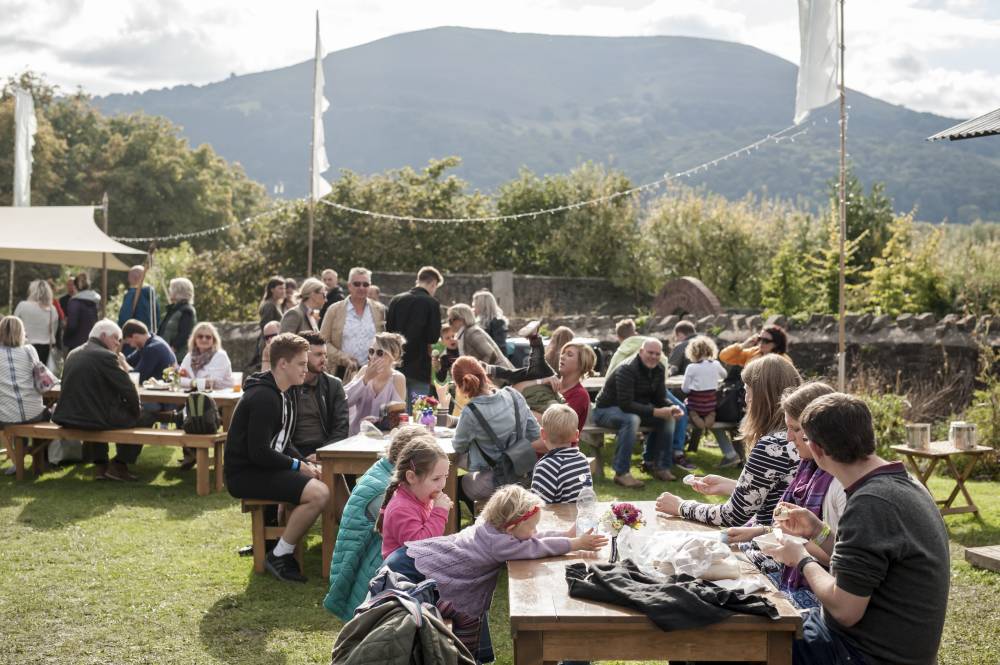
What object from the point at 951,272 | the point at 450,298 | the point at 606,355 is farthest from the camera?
the point at 450,298

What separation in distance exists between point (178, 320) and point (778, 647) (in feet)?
29.2

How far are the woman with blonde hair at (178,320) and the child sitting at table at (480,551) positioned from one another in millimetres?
7271

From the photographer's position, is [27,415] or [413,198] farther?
[413,198]

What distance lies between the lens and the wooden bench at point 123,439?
8.52 metres

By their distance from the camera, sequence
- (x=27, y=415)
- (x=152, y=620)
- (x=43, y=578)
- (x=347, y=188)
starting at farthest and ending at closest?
(x=347, y=188), (x=27, y=415), (x=43, y=578), (x=152, y=620)

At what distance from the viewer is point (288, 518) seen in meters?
6.44

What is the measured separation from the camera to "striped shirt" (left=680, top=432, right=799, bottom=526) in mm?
4211

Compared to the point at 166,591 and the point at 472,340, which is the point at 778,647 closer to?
the point at 166,591

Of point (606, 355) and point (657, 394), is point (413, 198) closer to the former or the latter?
point (606, 355)

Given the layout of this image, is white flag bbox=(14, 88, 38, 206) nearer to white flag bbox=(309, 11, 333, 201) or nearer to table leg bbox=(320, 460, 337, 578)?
white flag bbox=(309, 11, 333, 201)

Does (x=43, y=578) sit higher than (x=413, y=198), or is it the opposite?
(x=413, y=198)

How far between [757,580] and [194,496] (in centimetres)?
612

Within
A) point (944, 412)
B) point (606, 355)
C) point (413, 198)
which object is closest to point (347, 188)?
point (413, 198)

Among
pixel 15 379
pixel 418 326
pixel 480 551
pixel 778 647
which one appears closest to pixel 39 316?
pixel 15 379
